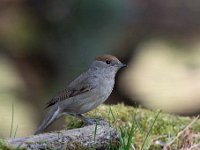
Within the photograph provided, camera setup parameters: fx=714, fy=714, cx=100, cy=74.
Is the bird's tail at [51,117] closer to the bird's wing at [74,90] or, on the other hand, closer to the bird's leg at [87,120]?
the bird's wing at [74,90]

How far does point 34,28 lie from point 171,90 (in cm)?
288

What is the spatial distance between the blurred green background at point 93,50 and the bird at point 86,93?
3549 mm

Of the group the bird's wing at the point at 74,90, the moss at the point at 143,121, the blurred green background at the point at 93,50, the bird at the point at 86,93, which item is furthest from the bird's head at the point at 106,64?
the blurred green background at the point at 93,50

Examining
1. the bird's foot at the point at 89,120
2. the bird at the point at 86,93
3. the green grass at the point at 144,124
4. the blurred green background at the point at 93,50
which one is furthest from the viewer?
the blurred green background at the point at 93,50

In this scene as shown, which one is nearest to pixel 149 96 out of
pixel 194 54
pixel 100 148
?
pixel 194 54

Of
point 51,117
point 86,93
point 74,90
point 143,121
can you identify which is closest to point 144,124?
point 143,121

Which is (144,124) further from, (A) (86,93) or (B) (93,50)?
(B) (93,50)

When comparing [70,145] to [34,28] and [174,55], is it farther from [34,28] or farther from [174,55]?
[174,55]

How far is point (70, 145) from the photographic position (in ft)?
18.8

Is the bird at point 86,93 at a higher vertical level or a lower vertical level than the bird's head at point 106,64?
lower

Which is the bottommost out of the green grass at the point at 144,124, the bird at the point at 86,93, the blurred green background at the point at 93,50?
the green grass at the point at 144,124

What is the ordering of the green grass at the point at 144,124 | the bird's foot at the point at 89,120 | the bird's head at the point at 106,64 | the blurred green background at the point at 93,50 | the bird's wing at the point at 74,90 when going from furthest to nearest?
1. the blurred green background at the point at 93,50
2. the bird's head at the point at 106,64
3. the bird's wing at the point at 74,90
4. the bird's foot at the point at 89,120
5. the green grass at the point at 144,124

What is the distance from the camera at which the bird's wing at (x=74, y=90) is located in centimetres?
766

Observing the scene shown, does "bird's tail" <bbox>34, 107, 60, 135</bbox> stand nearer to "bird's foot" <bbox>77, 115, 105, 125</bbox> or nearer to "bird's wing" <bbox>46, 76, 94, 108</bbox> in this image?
"bird's wing" <bbox>46, 76, 94, 108</bbox>
